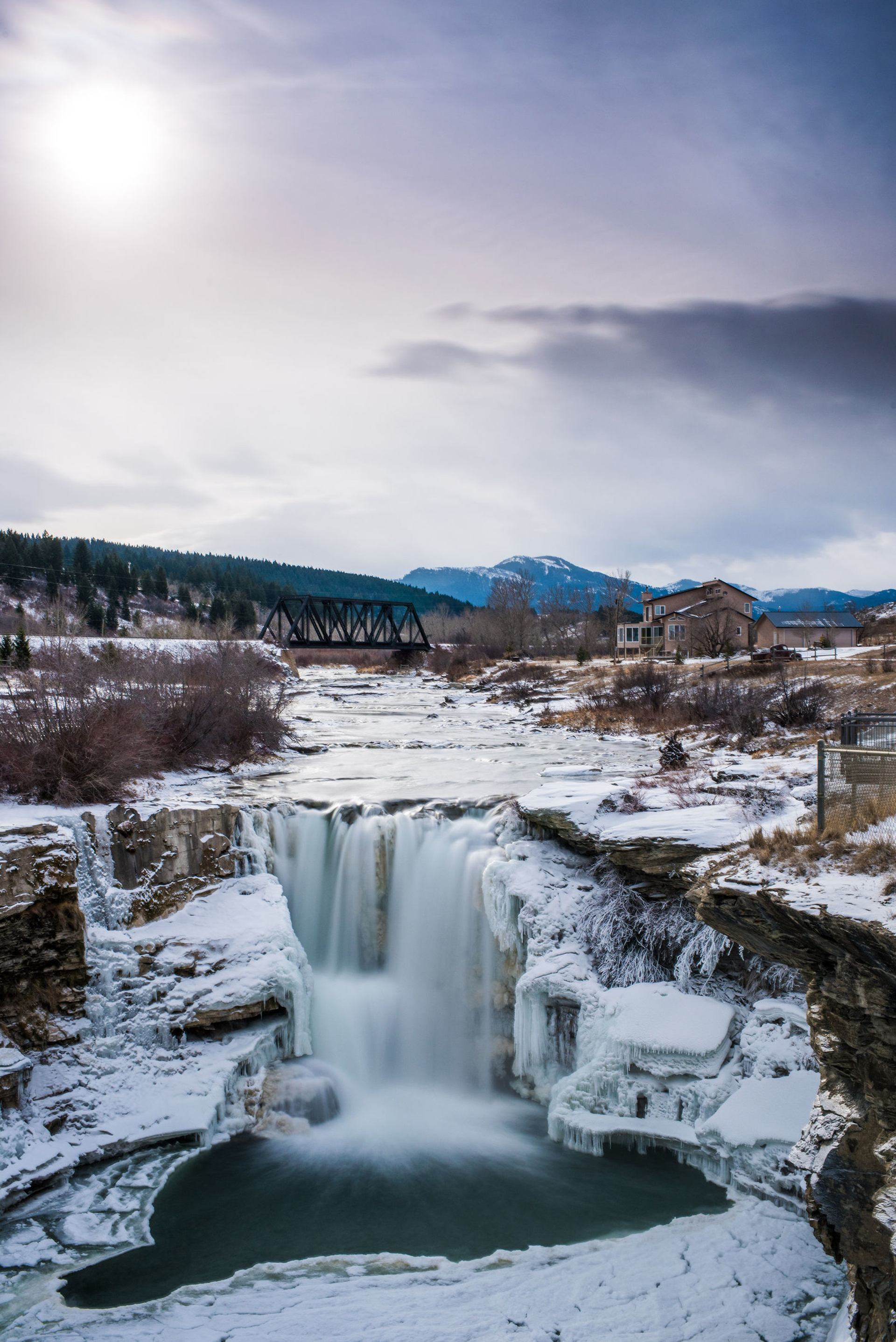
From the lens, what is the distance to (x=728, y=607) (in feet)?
238

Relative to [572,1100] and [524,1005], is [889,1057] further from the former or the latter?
[524,1005]

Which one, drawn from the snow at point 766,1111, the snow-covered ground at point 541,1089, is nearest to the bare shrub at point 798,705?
the snow-covered ground at point 541,1089

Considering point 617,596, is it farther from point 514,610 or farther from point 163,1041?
point 163,1041

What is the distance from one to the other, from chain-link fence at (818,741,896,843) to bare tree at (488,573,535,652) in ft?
228

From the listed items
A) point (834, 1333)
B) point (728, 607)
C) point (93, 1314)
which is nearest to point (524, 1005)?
point (834, 1333)

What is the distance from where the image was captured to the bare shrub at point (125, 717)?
602 inches

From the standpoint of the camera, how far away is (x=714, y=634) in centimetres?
5969

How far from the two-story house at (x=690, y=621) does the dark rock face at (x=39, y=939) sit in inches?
2257

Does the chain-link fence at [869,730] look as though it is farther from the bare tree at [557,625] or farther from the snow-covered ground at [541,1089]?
the bare tree at [557,625]

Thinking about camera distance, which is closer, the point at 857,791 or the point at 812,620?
the point at 857,791

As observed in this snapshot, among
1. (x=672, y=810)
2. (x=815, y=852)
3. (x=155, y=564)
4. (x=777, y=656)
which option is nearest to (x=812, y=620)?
(x=777, y=656)

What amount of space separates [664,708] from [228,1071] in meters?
24.4

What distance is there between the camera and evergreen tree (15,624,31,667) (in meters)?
21.5

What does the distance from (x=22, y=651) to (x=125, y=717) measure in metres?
11.6
